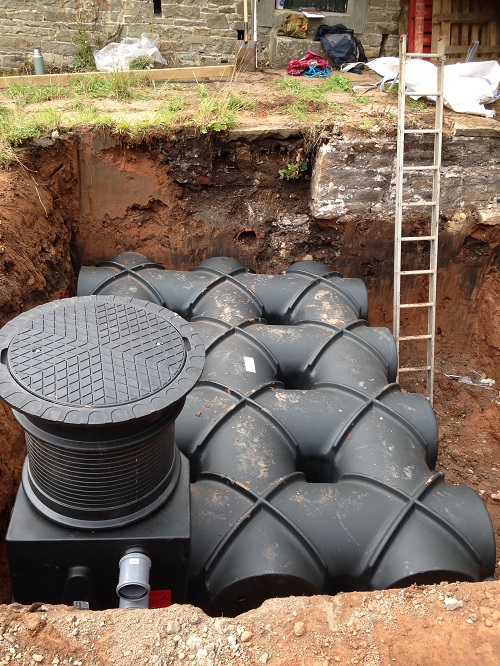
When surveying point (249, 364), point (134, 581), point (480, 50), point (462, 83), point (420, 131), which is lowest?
point (134, 581)

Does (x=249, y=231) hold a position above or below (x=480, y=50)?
below

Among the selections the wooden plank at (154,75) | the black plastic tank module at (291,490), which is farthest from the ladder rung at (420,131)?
the wooden plank at (154,75)

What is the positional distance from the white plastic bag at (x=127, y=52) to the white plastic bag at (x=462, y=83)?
368 cm

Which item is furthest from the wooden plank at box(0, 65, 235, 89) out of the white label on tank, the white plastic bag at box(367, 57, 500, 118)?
the white label on tank

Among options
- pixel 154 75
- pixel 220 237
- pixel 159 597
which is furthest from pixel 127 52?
pixel 159 597

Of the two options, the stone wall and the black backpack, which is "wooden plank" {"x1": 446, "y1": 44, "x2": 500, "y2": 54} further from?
the black backpack

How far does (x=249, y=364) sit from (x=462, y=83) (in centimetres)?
462

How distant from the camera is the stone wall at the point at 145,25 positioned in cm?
890

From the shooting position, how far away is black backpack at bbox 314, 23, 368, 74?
885 cm

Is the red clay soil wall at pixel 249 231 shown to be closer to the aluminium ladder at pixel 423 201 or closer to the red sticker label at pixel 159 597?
the aluminium ladder at pixel 423 201

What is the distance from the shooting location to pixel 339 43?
8852mm

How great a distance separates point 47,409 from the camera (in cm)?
234

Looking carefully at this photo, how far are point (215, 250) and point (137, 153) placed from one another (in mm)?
1298

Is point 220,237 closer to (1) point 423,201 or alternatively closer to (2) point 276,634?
(1) point 423,201
